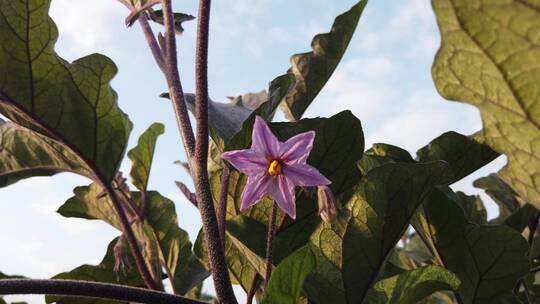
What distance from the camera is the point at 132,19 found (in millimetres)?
1465

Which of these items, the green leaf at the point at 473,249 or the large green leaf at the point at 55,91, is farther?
the large green leaf at the point at 55,91

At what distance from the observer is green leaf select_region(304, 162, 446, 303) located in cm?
109

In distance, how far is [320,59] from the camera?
1511 mm

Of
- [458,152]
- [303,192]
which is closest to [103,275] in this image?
[303,192]

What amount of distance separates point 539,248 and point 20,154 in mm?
1520

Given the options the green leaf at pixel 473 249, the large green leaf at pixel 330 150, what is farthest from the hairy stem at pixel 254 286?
the green leaf at pixel 473 249

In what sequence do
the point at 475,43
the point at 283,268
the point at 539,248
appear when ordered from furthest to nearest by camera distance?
the point at 539,248, the point at 283,268, the point at 475,43

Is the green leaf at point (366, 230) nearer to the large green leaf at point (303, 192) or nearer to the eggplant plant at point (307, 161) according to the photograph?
the eggplant plant at point (307, 161)

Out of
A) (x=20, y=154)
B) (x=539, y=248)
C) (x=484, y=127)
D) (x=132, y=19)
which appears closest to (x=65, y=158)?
(x=20, y=154)

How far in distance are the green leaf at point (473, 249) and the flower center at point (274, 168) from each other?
1.00ft

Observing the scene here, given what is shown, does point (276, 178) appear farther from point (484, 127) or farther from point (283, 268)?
point (484, 127)

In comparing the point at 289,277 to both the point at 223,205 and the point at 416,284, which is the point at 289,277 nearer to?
the point at 416,284

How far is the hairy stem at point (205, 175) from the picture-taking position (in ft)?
3.67

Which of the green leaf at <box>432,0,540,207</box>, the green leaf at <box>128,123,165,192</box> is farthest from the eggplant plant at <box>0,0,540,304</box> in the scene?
the green leaf at <box>128,123,165,192</box>
